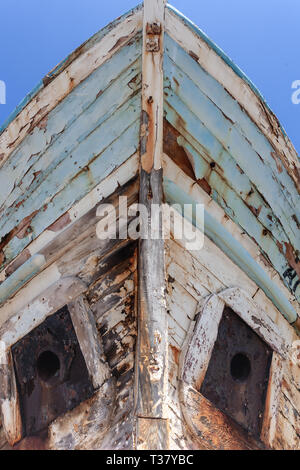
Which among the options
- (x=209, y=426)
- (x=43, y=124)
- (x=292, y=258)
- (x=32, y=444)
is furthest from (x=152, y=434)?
(x=43, y=124)

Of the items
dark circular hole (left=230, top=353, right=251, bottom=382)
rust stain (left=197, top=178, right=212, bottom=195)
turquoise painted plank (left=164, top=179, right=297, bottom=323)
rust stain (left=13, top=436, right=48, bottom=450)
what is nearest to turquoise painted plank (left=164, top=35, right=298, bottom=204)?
rust stain (left=197, top=178, right=212, bottom=195)

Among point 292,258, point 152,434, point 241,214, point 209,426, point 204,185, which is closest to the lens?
point 152,434

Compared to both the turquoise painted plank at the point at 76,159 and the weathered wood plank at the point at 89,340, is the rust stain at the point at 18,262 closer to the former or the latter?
the turquoise painted plank at the point at 76,159

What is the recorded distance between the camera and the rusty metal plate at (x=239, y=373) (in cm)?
220

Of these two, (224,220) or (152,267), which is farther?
(224,220)

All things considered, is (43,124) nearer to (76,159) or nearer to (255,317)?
(76,159)

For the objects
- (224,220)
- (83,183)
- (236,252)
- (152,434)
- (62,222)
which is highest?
(83,183)

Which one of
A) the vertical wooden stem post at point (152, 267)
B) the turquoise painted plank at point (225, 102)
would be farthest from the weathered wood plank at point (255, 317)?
the turquoise painted plank at point (225, 102)

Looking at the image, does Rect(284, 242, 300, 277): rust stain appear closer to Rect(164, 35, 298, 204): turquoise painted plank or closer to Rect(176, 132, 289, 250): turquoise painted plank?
Rect(176, 132, 289, 250): turquoise painted plank

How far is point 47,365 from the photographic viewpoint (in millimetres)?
2291

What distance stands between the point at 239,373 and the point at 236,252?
621mm

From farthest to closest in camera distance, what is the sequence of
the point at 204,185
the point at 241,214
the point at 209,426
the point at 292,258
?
the point at 292,258, the point at 241,214, the point at 204,185, the point at 209,426

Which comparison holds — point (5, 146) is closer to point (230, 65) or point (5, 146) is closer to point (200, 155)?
point (200, 155)
